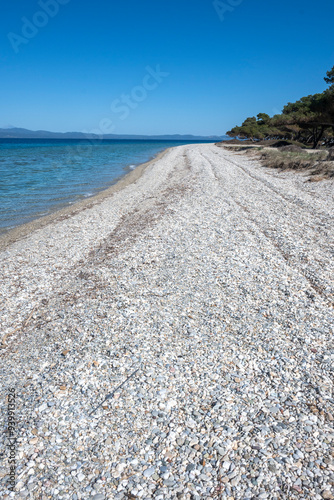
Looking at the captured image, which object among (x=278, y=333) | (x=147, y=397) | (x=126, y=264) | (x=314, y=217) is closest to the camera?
(x=147, y=397)

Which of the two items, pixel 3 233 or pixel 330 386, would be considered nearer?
pixel 330 386

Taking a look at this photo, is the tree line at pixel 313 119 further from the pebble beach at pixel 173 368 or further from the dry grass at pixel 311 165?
the pebble beach at pixel 173 368

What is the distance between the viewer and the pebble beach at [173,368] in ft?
10.8

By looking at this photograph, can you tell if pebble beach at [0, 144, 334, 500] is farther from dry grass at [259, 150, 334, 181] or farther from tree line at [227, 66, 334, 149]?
tree line at [227, 66, 334, 149]

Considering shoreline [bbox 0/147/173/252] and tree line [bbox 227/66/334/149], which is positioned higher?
tree line [bbox 227/66/334/149]

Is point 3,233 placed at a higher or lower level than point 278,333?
lower

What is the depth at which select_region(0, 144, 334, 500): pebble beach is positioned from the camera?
10.8 feet

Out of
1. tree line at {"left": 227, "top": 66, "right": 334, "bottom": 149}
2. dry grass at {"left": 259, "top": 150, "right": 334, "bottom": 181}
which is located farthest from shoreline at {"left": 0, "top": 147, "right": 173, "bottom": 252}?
tree line at {"left": 227, "top": 66, "right": 334, "bottom": 149}

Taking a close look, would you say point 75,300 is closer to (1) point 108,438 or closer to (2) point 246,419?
(1) point 108,438

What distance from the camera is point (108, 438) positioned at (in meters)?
3.70

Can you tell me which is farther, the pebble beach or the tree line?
the tree line

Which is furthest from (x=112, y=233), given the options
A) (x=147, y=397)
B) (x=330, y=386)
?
(x=330, y=386)

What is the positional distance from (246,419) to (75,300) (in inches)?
175

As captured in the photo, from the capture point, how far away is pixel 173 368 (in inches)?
187
